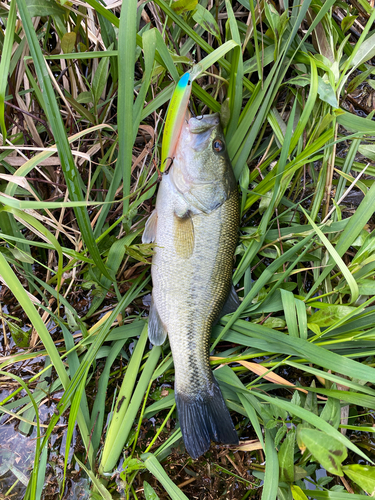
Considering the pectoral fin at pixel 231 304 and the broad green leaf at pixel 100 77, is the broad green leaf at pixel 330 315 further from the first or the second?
the broad green leaf at pixel 100 77

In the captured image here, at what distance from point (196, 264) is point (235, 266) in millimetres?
380

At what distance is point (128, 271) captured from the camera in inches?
86.0

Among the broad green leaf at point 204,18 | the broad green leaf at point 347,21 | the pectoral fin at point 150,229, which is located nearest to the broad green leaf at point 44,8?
the broad green leaf at point 204,18

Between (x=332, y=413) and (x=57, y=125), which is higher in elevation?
(x=57, y=125)

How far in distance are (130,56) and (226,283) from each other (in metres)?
1.39

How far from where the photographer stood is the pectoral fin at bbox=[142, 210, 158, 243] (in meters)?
2.01

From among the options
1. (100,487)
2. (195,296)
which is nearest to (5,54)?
(195,296)

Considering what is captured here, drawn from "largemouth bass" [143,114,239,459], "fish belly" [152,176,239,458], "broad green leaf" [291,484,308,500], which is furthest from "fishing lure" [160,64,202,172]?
"broad green leaf" [291,484,308,500]

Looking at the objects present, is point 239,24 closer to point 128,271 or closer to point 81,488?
point 128,271

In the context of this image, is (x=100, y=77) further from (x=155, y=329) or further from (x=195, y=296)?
(x=155, y=329)

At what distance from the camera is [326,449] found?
142 centimetres

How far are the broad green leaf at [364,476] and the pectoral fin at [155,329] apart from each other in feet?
3.90

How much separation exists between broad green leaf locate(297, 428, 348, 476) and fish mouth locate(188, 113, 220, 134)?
5.53 ft

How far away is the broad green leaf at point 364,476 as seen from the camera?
148 cm
